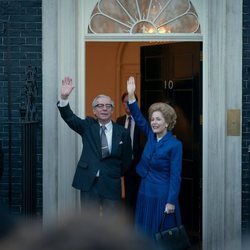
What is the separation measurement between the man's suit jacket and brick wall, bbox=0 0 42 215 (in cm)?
78

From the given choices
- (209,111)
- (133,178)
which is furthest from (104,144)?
(209,111)

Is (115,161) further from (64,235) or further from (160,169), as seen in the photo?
(64,235)

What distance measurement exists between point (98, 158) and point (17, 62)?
1508 millimetres

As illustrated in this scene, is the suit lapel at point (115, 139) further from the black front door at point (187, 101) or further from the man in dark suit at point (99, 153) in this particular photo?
the black front door at point (187, 101)

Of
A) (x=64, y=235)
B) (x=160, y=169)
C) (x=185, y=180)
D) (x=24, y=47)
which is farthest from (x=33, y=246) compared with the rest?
(x=185, y=180)

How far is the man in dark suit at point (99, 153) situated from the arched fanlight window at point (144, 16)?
48.8 inches

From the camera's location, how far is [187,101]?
26.3ft

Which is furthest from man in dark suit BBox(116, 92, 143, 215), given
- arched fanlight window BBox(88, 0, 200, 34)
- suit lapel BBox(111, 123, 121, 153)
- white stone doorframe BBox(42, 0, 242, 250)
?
arched fanlight window BBox(88, 0, 200, 34)

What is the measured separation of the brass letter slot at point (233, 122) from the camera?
706 cm

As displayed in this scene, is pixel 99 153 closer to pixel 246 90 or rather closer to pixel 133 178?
pixel 133 178

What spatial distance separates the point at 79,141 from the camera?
7.30 m

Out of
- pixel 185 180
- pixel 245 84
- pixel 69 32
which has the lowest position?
pixel 185 180

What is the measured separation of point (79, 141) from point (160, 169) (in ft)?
4.68

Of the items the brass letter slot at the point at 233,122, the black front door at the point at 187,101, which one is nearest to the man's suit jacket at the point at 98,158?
the brass letter slot at the point at 233,122
